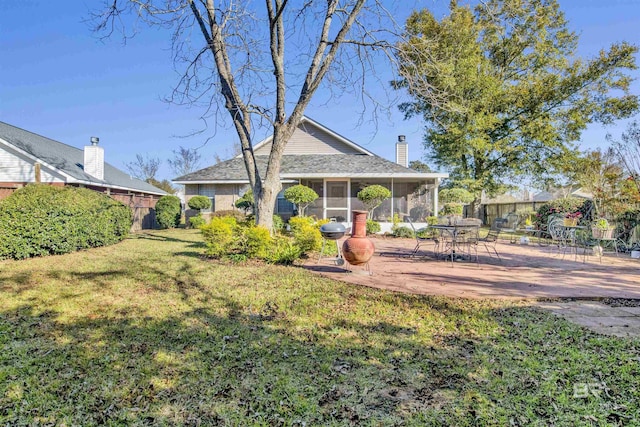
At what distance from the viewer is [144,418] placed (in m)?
2.29

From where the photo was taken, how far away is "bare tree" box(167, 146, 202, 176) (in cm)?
4431

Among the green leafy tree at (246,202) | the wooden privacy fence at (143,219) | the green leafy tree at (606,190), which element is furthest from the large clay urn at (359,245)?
the wooden privacy fence at (143,219)

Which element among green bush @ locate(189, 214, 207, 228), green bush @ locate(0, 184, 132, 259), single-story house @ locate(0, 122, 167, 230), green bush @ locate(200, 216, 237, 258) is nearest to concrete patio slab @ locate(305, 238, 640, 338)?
green bush @ locate(200, 216, 237, 258)

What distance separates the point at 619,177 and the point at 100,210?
17493 millimetres

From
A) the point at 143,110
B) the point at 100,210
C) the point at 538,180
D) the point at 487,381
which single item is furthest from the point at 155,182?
the point at 487,381

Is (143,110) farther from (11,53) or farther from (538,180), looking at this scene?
(538,180)

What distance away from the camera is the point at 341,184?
1750cm

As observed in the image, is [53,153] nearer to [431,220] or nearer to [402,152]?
[402,152]

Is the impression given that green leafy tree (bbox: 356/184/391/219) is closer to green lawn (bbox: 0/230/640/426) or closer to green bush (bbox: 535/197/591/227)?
green bush (bbox: 535/197/591/227)

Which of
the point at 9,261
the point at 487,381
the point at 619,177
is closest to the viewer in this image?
the point at 487,381

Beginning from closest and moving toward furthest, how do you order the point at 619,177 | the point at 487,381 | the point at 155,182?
the point at 487,381, the point at 619,177, the point at 155,182

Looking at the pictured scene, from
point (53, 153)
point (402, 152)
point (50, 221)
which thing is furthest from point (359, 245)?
point (53, 153)

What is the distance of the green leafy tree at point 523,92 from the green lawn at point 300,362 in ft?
59.3

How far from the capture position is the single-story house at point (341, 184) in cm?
1681
